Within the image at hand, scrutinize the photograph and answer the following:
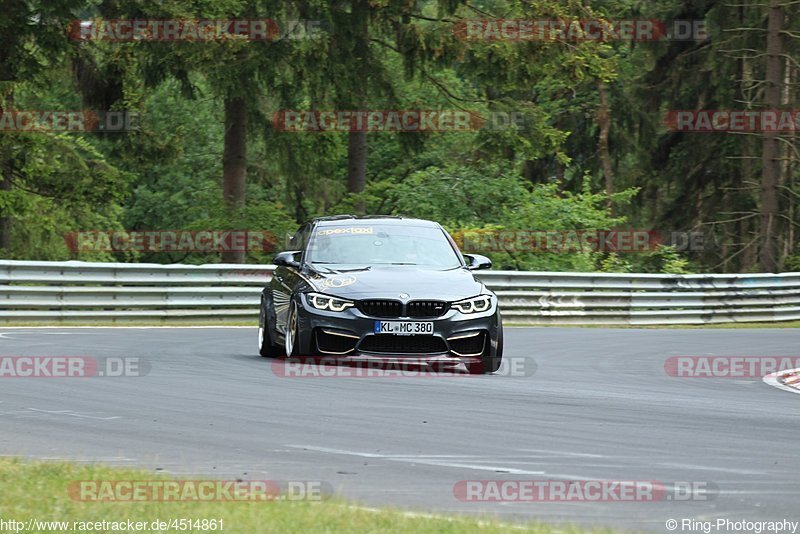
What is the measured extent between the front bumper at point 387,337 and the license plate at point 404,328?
4 centimetres

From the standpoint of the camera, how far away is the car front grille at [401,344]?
1360 centimetres

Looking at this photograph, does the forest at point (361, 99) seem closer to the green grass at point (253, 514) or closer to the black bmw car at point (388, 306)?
the black bmw car at point (388, 306)

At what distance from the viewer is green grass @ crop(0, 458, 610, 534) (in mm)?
6156

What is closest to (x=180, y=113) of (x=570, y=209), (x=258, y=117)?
(x=258, y=117)

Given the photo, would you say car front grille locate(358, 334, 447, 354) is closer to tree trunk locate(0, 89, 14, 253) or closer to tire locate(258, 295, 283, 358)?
tire locate(258, 295, 283, 358)

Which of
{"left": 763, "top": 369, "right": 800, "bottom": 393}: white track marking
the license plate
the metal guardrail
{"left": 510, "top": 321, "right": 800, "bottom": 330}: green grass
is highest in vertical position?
the license plate

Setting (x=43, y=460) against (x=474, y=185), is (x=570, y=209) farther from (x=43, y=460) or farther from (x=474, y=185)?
(x=43, y=460)

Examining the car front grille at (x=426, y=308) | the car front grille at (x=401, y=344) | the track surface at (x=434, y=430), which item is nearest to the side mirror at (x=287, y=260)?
the track surface at (x=434, y=430)

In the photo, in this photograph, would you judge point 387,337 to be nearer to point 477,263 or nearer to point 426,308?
point 426,308

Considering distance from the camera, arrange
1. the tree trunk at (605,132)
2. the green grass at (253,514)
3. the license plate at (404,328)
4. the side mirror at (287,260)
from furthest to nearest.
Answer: the tree trunk at (605,132), the side mirror at (287,260), the license plate at (404,328), the green grass at (253,514)

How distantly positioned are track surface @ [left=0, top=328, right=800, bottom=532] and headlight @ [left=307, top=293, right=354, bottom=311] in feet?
2.86

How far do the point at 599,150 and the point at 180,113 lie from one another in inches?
628

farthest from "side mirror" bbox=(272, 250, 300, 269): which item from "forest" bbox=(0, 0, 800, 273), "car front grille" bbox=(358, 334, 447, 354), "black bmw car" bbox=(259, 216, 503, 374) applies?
"forest" bbox=(0, 0, 800, 273)

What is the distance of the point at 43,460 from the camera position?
26.9 feet
